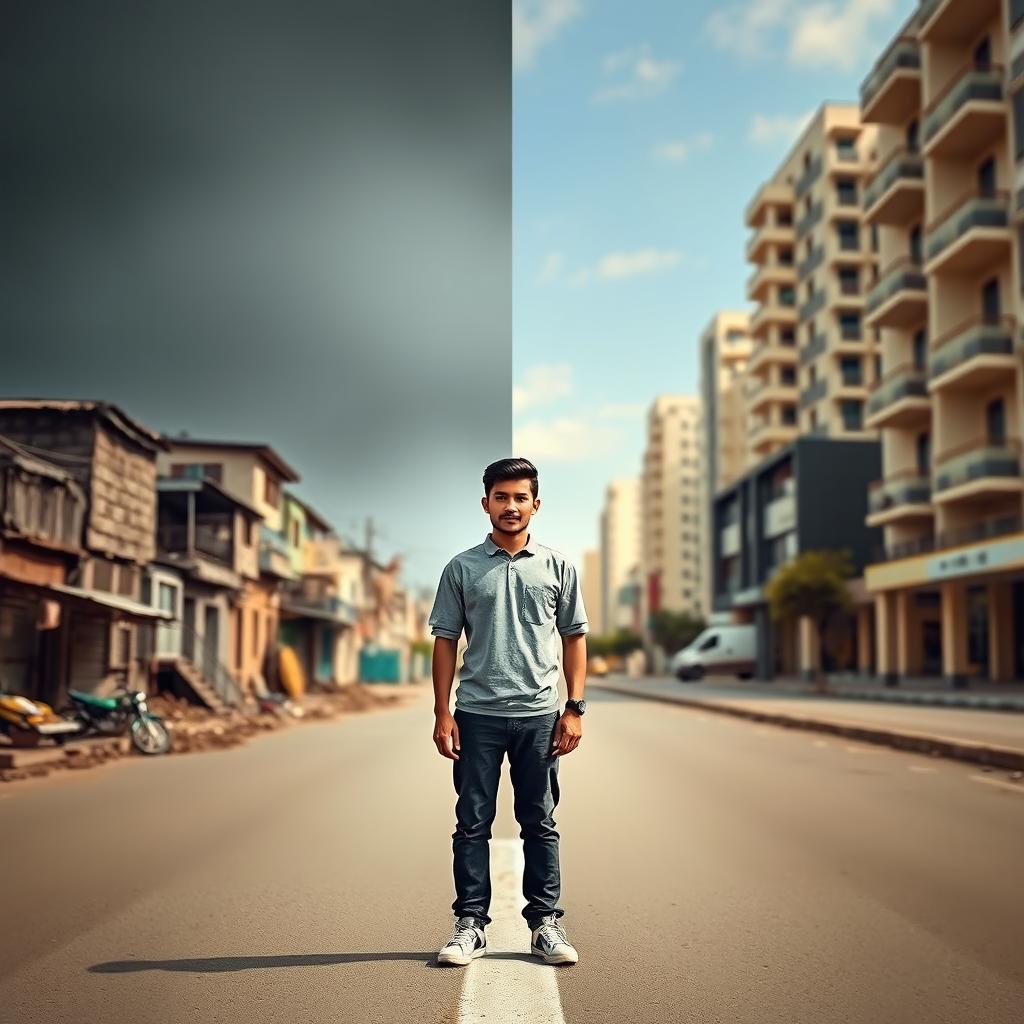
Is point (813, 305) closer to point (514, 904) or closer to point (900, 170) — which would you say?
point (900, 170)

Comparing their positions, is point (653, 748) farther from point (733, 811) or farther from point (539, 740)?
point (539, 740)

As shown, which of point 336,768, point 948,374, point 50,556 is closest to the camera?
point 336,768

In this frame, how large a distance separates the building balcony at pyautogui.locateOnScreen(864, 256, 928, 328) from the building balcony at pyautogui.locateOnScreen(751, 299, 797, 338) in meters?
22.7

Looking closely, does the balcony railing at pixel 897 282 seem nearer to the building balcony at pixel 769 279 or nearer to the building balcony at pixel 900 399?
the building balcony at pixel 900 399

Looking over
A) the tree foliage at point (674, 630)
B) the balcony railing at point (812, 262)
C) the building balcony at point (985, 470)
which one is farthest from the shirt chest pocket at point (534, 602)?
the tree foliage at point (674, 630)

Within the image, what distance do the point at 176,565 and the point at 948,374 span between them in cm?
2415

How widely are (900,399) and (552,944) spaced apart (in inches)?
1606

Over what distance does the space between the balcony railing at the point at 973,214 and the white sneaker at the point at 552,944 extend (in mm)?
35814

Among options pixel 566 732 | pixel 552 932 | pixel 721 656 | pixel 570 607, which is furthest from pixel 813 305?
pixel 552 932

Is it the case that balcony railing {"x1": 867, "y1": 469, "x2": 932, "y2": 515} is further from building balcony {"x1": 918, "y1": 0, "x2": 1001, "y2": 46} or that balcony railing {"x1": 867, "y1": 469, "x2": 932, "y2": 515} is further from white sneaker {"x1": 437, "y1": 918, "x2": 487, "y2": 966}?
white sneaker {"x1": 437, "y1": 918, "x2": 487, "y2": 966}

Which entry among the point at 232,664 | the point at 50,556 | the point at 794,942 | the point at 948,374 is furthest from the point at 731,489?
the point at 794,942

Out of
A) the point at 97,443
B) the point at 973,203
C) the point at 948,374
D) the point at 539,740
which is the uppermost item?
the point at 973,203

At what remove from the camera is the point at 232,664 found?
1367 inches

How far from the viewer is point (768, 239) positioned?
6894 cm
